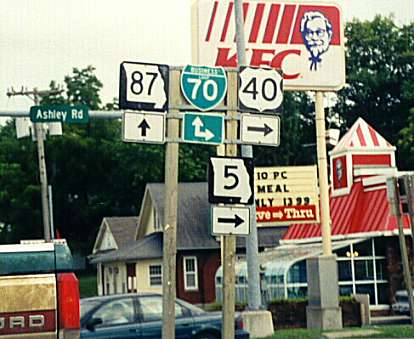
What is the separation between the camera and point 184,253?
2031 inches

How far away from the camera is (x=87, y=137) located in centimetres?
7575

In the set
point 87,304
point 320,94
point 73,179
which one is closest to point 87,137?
point 73,179

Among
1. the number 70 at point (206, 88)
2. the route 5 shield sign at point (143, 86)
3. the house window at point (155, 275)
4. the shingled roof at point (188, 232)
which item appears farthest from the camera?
the house window at point (155, 275)

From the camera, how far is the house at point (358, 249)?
36.0m

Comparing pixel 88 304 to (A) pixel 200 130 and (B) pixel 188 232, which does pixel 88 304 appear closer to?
(A) pixel 200 130

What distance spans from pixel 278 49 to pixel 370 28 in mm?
49432

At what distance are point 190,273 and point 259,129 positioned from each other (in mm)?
39848

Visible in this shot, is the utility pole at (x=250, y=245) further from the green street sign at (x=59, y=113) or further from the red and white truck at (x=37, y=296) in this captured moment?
the red and white truck at (x=37, y=296)

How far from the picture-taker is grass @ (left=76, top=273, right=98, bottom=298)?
67.5 meters

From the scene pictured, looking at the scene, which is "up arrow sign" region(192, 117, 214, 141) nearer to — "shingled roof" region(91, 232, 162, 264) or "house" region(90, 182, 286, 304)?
"house" region(90, 182, 286, 304)

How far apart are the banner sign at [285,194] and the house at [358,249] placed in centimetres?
246

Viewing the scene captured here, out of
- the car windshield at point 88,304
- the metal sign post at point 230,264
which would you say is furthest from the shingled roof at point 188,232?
the metal sign post at point 230,264

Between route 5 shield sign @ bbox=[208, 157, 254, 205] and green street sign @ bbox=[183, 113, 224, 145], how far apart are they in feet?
1.16

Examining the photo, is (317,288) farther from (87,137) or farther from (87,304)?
(87,137)
